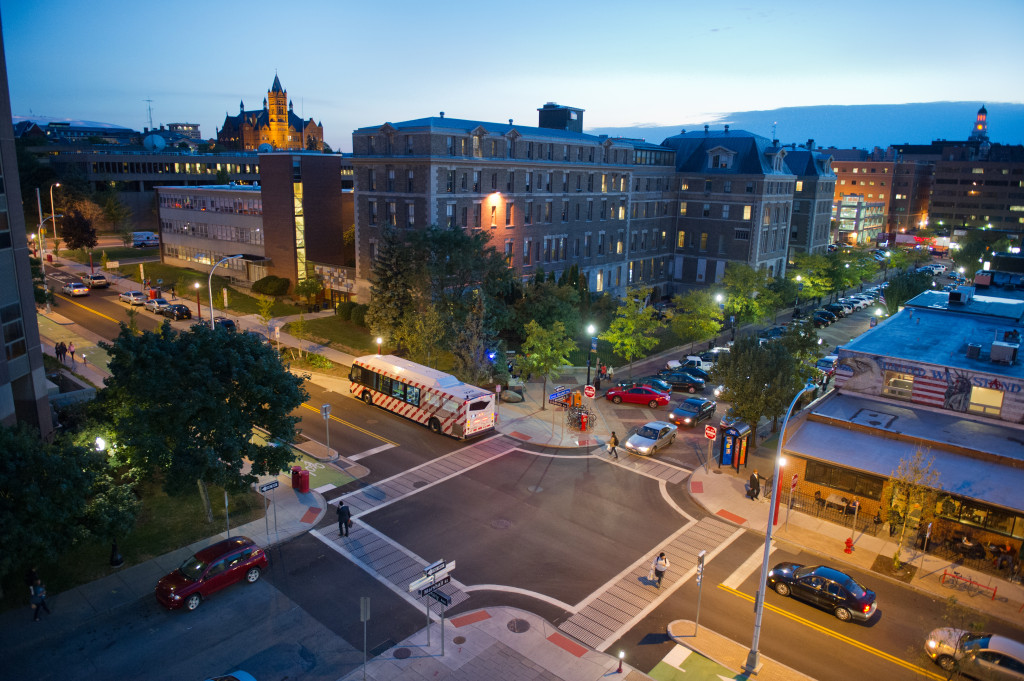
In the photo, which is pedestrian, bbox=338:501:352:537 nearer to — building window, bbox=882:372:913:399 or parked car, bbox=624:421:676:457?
parked car, bbox=624:421:676:457

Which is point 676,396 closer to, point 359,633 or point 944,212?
point 359,633

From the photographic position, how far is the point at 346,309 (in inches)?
2197

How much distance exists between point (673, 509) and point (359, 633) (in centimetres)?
1436

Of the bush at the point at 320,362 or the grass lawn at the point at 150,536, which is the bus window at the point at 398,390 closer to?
the bush at the point at 320,362

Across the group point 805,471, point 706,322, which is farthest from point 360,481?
point 706,322

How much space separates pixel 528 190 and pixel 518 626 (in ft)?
151

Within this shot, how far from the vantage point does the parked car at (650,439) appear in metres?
33.3

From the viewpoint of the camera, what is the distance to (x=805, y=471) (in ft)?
93.1

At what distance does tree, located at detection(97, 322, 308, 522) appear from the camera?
22406 mm

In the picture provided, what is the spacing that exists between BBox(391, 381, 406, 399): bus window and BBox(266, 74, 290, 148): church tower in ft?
576

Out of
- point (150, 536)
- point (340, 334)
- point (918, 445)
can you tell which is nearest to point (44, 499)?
point (150, 536)

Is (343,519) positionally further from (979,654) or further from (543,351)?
(979,654)

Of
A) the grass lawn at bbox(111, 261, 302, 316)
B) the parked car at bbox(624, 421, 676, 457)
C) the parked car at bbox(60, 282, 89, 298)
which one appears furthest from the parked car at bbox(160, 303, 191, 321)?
the parked car at bbox(624, 421, 676, 457)

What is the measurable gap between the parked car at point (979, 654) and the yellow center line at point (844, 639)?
63 centimetres
